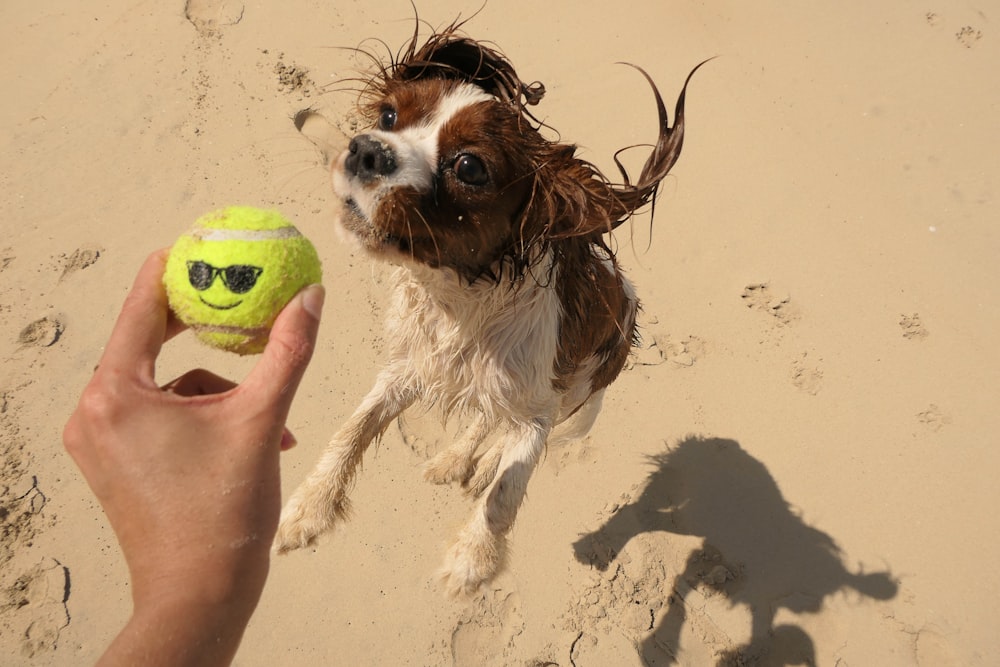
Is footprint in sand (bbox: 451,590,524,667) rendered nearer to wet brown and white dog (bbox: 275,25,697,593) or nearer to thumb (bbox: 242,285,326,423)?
wet brown and white dog (bbox: 275,25,697,593)

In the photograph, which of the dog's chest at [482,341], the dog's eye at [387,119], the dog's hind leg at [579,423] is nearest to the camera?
the dog's eye at [387,119]

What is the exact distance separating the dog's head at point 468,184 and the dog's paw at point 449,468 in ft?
6.51

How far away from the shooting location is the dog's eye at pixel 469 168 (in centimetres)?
242

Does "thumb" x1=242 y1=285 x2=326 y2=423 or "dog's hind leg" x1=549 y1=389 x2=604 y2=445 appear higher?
"thumb" x1=242 y1=285 x2=326 y2=423

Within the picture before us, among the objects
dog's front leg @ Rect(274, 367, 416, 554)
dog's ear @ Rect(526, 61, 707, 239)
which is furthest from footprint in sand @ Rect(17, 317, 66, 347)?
dog's ear @ Rect(526, 61, 707, 239)

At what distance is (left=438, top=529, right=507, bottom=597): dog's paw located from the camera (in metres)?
3.43

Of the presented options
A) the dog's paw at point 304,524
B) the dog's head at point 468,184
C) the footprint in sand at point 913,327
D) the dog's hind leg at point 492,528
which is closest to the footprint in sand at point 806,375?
the footprint in sand at point 913,327

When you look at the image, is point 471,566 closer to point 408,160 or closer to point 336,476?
point 336,476

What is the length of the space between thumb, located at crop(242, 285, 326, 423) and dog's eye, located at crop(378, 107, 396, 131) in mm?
978

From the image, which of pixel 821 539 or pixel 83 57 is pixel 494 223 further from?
pixel 83 57

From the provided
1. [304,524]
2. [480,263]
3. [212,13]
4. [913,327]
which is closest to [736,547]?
[913,327]

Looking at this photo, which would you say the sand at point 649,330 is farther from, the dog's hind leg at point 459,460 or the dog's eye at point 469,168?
the dog's eye at point 469,168

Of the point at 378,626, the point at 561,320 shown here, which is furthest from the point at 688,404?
the point at 378,626

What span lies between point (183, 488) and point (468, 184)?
4.74ft
